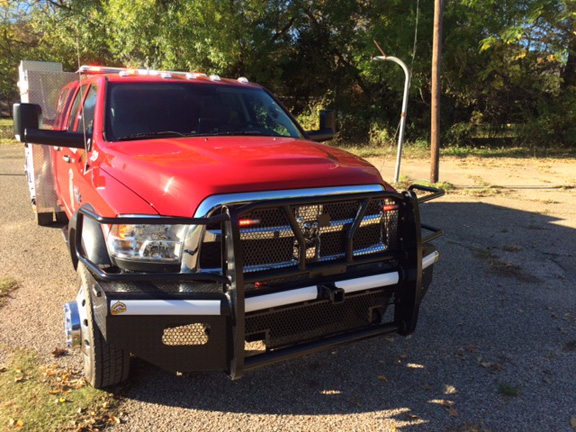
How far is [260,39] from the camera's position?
1872cm

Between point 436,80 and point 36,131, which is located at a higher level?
point 436,80

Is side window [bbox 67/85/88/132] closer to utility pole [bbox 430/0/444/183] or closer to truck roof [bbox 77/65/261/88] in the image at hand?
truck roof [bbox 77/65/261/88]

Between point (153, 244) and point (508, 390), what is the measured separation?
2.50 meters

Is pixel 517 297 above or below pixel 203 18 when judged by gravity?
below

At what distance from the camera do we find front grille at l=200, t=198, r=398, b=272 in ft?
9.39

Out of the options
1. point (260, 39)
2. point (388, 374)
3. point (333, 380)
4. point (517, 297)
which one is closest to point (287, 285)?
point (333, 380)

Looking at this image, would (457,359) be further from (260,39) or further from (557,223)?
(260,39)

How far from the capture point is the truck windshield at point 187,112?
4109 mm

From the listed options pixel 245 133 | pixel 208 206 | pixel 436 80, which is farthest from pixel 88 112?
pixel 436 80

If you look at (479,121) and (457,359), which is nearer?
(457,359)

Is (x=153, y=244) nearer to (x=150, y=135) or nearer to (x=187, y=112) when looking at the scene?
(x=150, y=135)

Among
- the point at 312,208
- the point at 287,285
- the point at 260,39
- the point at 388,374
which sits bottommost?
the point at 388,374

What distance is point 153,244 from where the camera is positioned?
2.84 m

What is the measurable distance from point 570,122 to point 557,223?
503 inches
